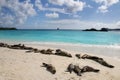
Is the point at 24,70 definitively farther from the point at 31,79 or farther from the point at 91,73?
the point at 91,73

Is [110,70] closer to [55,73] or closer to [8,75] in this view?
[55,73]

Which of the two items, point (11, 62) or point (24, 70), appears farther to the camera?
point (11, 62)

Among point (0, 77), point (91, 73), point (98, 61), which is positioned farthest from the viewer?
point (98, 61)

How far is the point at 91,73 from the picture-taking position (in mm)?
7805

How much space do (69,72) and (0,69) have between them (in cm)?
291

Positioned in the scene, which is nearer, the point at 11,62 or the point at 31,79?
the point at 31,79

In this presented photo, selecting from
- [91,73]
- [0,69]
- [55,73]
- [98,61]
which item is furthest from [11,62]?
[98,61]

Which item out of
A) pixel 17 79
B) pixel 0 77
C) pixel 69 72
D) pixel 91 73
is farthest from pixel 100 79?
pixel 0 77

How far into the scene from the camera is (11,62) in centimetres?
860

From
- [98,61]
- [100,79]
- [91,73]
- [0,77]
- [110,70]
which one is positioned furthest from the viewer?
[98,61]

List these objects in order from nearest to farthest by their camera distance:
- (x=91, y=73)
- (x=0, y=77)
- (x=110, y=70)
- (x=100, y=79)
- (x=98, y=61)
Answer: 1. (x=0, y=77)
2. (x=100, y=79)
3. (x=91, y=73)
4. (x=110, y=70)
5. (x=98, y=61)

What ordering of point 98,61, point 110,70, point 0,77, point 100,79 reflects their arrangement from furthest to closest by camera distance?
1. point 98,61
2. point 110,70
3. point 100,79
4. point 0,77

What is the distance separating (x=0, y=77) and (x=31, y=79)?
1121mm

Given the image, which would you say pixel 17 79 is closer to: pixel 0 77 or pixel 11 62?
pixel 0 77
